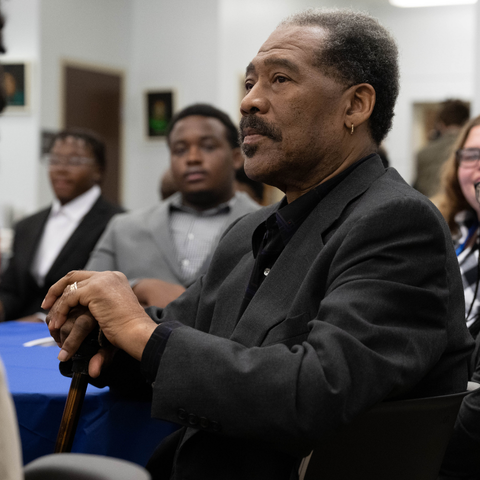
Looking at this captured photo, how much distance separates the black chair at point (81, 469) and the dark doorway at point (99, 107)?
654cm

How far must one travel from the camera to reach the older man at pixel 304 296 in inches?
42.0

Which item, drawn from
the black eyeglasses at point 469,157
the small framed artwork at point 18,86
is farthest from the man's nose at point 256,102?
the small framed artwork at point 18,86

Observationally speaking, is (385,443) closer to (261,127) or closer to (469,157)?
(261,127)

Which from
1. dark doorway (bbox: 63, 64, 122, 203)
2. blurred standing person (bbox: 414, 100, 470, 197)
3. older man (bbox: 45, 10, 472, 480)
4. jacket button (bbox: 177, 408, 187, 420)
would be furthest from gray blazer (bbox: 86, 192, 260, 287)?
dark doorway (bbox: 63, 64, 122, 203)

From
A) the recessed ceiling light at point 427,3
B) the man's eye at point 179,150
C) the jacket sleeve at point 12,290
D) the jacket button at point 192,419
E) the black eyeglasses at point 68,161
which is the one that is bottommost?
the jacket sleeve at point 12,290

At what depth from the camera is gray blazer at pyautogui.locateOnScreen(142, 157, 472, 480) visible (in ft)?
3.46

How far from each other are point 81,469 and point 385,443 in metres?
0.56

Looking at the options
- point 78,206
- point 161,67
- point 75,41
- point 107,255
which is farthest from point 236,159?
point 161,67

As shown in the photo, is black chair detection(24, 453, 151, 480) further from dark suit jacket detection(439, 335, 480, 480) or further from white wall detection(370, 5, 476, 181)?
white wall detection(370, 5, 476, 181)

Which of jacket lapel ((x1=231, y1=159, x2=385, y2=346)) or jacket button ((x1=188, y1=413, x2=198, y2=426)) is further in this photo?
jacket lapel ((x1=231, y1=159, x2=385, y2=346))

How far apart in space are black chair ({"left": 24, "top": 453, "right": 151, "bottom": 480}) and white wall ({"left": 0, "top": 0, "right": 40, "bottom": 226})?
5912mm

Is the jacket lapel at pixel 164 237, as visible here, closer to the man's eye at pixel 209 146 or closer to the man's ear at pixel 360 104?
the man's eye at pixel 209 146

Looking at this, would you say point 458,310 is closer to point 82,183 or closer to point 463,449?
point 463,449

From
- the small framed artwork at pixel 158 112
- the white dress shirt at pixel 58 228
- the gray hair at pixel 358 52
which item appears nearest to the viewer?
the gray hair at pixel 358 52
